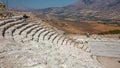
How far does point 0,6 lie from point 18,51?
15598 millimetres

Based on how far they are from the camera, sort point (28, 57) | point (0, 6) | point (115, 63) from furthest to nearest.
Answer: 1. point (0, 6)
2. point (115, 63)
3. point (28, 57)

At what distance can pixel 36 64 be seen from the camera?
30.9ft

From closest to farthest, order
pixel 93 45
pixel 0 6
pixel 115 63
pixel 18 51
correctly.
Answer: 1. pixel 18 51
2. pixel 115 63
3. pixel 0 6
4. pixel 93 45

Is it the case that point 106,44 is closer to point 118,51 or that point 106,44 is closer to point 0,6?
point 118,51

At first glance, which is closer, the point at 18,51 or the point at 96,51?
the point at 18,51

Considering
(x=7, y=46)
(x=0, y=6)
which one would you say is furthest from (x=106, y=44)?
(x=7, y=46)

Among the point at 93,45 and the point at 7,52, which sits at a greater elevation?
the point at 7,52

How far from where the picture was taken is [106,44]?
102ft

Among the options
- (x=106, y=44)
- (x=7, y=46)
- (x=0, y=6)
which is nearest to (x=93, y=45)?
(x=106, y=44)

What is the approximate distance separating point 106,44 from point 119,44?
1.61 m

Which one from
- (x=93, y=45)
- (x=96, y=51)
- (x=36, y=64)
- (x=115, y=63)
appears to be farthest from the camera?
(x=93, y=45)

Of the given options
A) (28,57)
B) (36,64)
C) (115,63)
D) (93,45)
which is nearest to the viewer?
(36,64)

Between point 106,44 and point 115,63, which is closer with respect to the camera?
point 115,63

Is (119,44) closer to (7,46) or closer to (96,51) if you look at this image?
(96,51)
